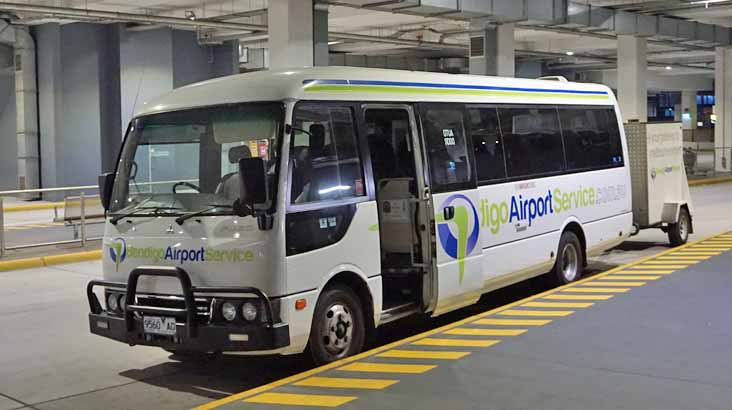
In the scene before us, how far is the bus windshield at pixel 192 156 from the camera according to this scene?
696 cm

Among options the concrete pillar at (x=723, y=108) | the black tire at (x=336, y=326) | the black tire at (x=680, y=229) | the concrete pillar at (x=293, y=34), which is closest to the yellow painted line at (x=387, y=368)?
the black tire at (x=336, y=326)

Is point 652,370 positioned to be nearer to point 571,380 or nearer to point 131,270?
point 571,380

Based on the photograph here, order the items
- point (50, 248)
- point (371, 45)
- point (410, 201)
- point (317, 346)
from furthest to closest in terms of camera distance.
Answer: point (371, 45) < point (50, 248) < point (410, 201) < point (317, 346)

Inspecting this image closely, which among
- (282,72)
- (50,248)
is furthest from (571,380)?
(50,248)

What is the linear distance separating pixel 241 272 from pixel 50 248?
10439 millimetres

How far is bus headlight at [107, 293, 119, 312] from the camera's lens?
739 centimetres

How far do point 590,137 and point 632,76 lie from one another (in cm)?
1899

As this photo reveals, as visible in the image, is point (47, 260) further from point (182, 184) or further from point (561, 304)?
point (561, 304)

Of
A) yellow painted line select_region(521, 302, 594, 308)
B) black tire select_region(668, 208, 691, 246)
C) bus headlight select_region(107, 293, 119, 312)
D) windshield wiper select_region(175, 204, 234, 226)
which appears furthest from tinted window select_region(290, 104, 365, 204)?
black tire select_region(668, 208, 691, 246)

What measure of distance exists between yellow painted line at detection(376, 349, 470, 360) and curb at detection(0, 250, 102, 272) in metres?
8.90

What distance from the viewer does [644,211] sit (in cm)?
1399

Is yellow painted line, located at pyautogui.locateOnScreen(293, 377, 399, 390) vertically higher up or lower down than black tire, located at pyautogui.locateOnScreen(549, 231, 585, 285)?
lower down

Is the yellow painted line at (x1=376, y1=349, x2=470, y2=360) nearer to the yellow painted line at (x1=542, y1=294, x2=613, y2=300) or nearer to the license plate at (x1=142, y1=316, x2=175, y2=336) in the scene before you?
the license plate at (x1=142, y1=316, x2=175, y2=336)

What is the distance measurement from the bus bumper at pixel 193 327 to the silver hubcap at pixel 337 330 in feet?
2.06
